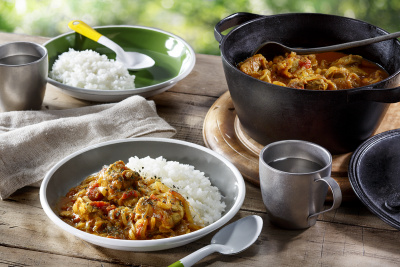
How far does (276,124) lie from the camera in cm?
186

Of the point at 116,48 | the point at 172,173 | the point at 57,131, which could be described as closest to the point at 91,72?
the point at 116,48

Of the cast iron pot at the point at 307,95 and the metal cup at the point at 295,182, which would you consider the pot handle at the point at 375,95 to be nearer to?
the cast iron pot at the point at 307,95

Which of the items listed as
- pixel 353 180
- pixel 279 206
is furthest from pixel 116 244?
pixel 353 180

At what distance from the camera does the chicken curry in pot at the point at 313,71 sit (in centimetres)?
194

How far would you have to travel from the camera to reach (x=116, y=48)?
2674 mm

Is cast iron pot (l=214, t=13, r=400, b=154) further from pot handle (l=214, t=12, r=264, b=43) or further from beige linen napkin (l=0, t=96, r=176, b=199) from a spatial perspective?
beige linen napkin (l=0, t=96, r=176, b=199)

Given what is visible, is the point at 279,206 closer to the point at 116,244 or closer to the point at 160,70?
the point at 116,244

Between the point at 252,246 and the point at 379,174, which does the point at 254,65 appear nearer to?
the point at 379,174

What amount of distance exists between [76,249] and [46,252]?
0.09 meters

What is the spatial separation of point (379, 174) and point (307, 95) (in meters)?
0.37

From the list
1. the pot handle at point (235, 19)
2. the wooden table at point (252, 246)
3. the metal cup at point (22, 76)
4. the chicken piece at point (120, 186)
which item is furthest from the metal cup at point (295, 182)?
the metal cup at point (22, 76)

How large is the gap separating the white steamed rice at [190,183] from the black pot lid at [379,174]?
0.46 metres

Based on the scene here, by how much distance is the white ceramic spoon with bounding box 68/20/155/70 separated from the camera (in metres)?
2.67

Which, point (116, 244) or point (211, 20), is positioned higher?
point (116, 244)
